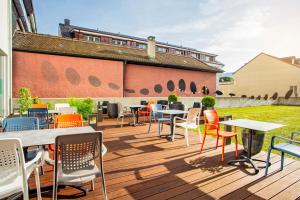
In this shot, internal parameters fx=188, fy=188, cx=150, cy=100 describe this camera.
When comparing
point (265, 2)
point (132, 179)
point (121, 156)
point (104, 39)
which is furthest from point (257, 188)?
point (104, 39)

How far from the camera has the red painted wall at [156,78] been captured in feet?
45.4

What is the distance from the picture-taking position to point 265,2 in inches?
285

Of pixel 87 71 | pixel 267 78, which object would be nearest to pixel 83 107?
pixel 87 71

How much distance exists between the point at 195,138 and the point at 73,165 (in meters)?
4.72

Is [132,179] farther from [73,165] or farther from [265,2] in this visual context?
[265,2]

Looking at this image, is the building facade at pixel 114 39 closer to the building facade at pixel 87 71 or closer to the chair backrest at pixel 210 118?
the building facade at pixel 87 71

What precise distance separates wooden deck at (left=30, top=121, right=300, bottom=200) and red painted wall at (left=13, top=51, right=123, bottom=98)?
7575 millimetres

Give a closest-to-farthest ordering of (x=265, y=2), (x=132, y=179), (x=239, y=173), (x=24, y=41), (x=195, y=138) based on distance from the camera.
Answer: (x=132, y=179) < (x=239, y=173) < (x=195, y=138) < (x=265, y=2) < (x=24, y=41)

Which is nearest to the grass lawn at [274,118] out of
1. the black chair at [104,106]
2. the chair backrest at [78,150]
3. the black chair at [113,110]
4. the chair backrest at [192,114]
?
the chair backrest at [192,114]

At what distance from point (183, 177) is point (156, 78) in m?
12.0

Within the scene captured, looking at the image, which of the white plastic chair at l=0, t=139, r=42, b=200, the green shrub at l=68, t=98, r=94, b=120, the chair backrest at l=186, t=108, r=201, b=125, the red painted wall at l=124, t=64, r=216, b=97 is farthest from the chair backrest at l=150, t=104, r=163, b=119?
the red painted wall at l=124, t=64, r=216, b=97

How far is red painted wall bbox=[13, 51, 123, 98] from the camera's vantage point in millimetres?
10156

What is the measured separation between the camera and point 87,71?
39.5 ft

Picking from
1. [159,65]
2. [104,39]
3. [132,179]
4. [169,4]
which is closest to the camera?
[132,179]
